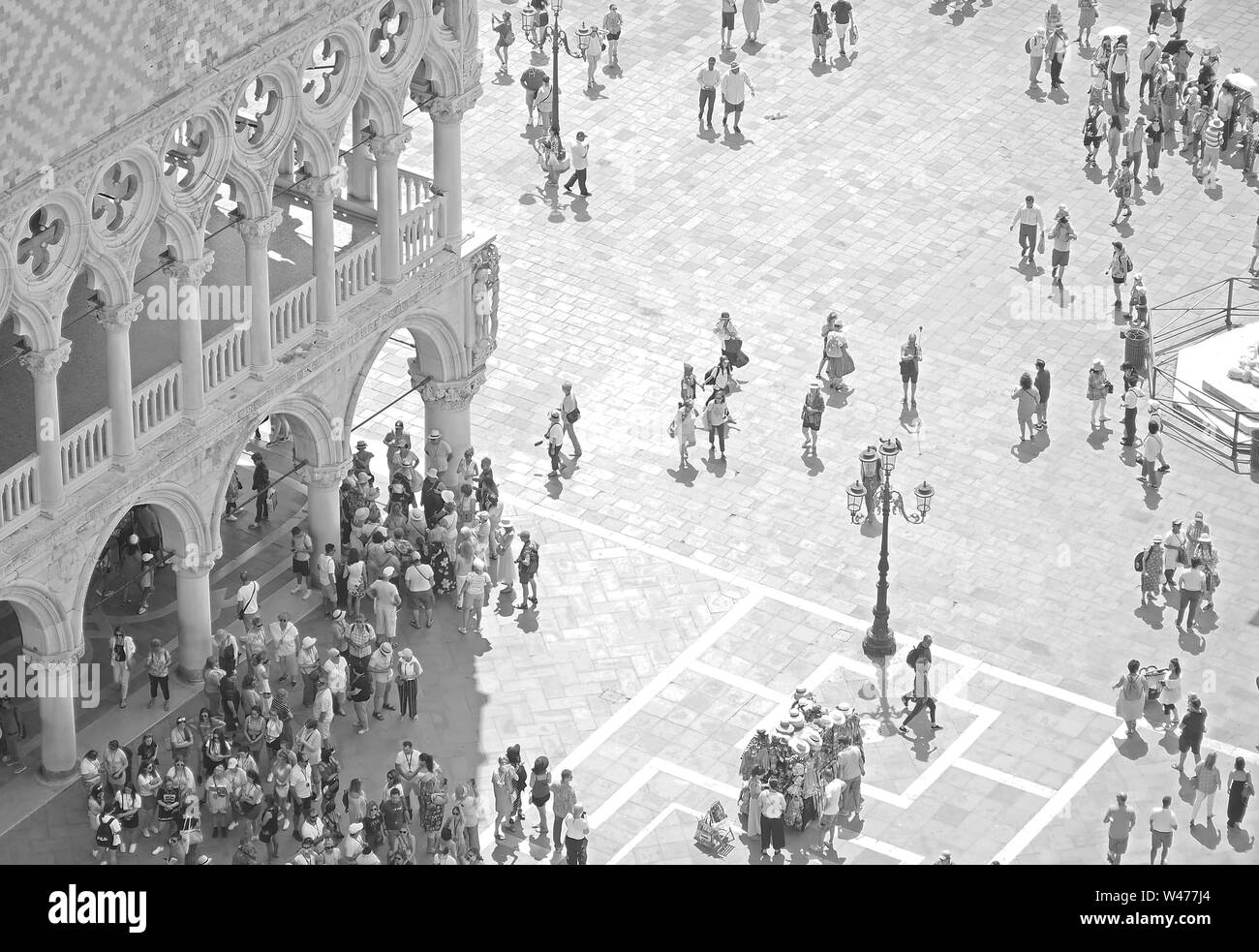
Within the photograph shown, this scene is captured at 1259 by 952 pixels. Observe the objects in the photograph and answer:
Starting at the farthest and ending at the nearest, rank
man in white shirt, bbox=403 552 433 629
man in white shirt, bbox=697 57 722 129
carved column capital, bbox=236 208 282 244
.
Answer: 1. man in white shirt, bbox=697 57 722 129
2. man in white shirt, bbox=403 552 433 629
3. carved column capital, bbox=236 208 282 244

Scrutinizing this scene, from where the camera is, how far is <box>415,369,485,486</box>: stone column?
180ft

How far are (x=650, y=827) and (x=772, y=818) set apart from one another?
2635mm

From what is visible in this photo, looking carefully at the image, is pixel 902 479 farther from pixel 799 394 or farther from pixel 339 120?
pixel 339 120

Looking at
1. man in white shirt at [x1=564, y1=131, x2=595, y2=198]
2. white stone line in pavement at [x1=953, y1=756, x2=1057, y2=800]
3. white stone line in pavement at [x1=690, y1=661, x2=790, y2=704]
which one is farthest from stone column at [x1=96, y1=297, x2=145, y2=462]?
man in white shirt at [x1=564, y1=131, x2=595, y2=198]

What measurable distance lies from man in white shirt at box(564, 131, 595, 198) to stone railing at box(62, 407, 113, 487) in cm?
2492

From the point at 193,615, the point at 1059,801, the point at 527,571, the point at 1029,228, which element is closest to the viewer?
the point at 1059,801

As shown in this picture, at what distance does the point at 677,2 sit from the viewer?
78688 mm

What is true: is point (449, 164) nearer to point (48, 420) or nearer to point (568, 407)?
point (568, 407)

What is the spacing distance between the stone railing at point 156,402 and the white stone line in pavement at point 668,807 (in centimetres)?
1146

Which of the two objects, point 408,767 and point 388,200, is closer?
point 408,767

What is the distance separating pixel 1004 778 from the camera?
159 ft

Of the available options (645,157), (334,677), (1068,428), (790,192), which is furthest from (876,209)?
(334,677)

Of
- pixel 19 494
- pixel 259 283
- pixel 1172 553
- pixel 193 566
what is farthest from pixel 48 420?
pixel 1172 553

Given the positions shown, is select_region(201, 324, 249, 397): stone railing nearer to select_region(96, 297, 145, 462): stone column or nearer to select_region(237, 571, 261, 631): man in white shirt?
select_region(96, 297, 145, 462): stone column
